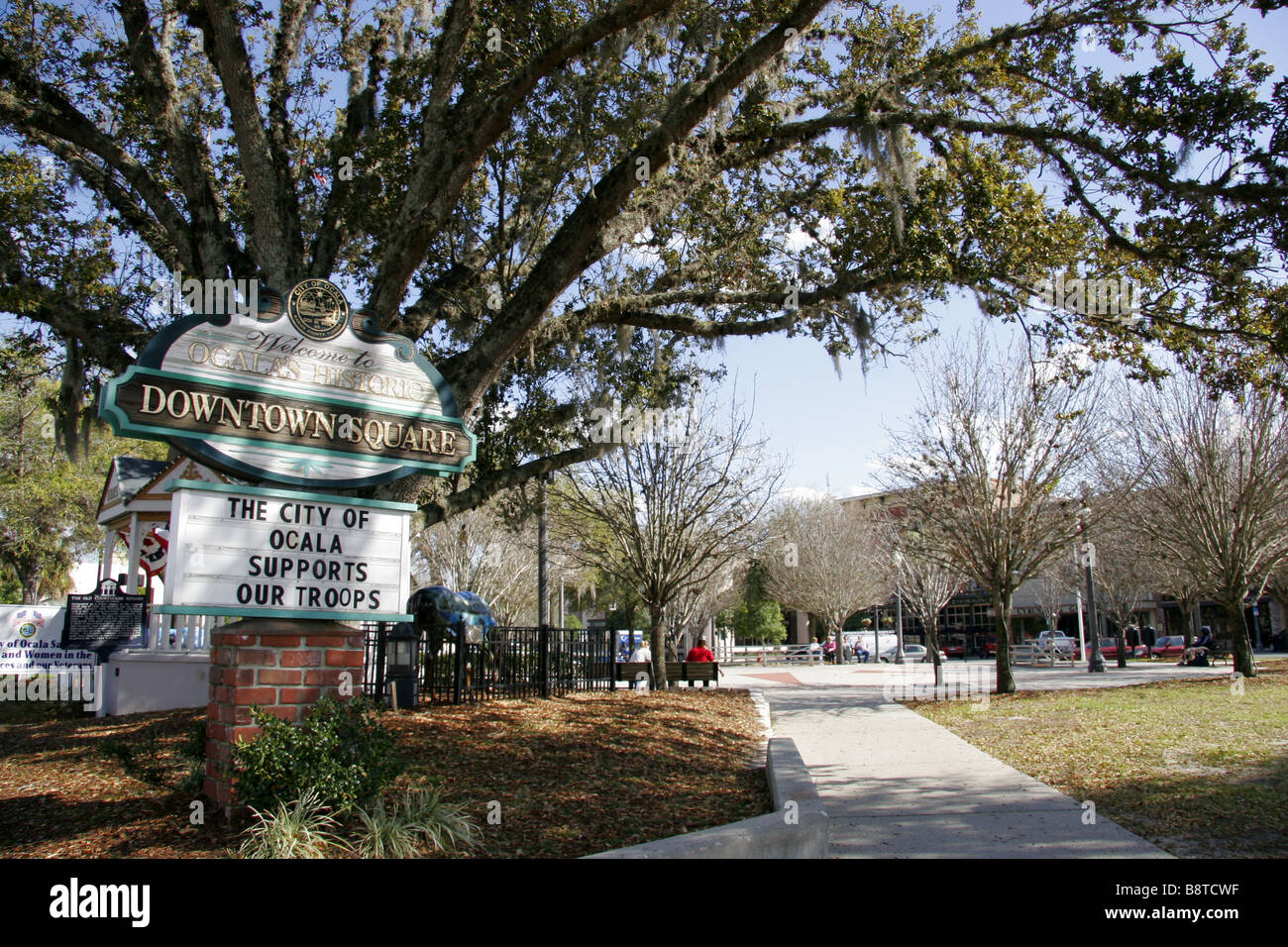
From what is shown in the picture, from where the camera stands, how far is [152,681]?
42.1 feet

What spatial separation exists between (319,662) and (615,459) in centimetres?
1105

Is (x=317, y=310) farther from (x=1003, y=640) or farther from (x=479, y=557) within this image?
(x=479, y=557)

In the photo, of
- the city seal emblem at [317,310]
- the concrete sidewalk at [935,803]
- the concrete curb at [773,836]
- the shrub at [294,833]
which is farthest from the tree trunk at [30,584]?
the concrete curb at [773,836]

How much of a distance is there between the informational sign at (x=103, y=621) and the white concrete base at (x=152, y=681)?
2.25 feet

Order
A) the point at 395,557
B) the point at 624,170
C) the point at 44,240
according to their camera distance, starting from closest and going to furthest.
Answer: the point at 395,557 < the point at 624,170 < the point at 44,240

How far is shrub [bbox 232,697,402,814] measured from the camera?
4.52 meters

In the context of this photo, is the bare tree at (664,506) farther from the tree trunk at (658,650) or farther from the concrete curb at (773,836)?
the concrete curb at (773,836)

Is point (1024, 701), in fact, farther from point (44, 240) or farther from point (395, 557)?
point (44, 240)

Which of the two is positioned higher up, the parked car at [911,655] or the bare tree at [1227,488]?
the bare tree at [1227,488]

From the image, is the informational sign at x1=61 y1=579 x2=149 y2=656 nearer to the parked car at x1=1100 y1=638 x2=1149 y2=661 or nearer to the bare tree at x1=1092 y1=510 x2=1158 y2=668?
the bare tree at x1=1092 y1=510 x2=1158 y2=668

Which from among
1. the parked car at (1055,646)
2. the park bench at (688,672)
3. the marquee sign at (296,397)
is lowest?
the parked car at (1055,646)

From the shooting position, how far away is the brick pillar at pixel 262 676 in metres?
4.88

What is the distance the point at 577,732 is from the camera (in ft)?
29.3

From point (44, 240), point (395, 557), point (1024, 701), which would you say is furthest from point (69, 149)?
point (1024, 701)
